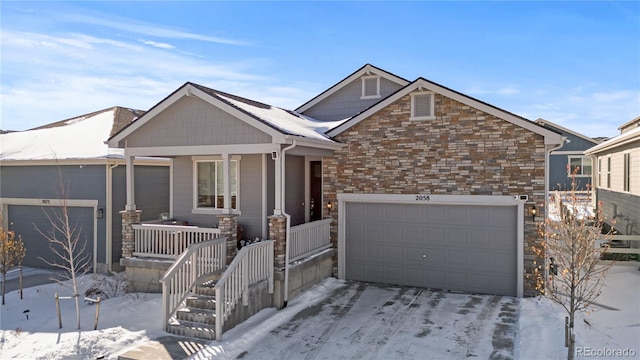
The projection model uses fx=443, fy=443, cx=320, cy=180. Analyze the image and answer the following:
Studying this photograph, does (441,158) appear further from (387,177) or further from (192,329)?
(192,329)

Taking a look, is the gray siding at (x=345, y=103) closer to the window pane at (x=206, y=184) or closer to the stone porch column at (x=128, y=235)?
the window pane at (x=206, y=184)

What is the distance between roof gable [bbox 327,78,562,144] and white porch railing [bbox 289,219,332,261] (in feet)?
8.82

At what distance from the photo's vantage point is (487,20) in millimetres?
12312

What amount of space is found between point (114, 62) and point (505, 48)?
12.9 metres

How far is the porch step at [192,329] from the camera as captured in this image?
8336mm

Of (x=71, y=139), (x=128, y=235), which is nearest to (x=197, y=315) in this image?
(x=128, y=235)

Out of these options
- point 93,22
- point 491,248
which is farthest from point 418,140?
point 93,22

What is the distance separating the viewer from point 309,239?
1174cm

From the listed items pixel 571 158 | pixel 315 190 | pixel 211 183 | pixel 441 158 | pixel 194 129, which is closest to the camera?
pixel 194 129

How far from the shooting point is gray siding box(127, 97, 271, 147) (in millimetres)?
10594

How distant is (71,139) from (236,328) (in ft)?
36.6

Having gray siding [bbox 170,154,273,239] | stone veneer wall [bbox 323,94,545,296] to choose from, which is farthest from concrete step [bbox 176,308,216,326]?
stone veneer wall [bbox 323,94,545,296]

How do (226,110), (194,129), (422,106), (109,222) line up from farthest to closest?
(109,222) → (422,106) → (194,129) → (226,110)

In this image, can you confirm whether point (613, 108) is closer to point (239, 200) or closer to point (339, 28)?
point (339, 28)
